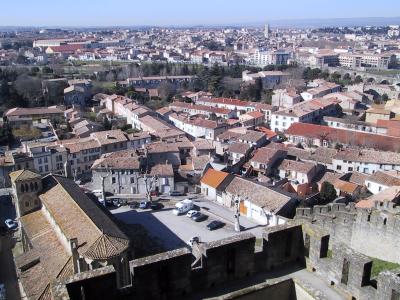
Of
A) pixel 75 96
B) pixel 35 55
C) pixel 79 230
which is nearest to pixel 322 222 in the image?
pixel 79 230

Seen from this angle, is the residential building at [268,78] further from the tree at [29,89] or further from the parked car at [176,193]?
the parked car at [176,193]

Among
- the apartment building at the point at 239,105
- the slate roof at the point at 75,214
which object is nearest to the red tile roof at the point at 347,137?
the apartment building at the point at 239,105

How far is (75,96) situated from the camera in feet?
217

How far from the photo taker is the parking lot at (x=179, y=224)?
87.9 ft

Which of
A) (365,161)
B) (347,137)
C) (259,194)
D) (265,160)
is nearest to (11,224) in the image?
(259,194)

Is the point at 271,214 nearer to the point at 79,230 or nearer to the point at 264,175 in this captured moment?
the point at 264,175

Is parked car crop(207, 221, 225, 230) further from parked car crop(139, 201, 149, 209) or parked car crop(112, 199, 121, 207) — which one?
parked car crop(112, 199, 121, 207)

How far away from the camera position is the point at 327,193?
31.7 m

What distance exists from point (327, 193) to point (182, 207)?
10.9 m

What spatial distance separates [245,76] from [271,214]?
195 feet

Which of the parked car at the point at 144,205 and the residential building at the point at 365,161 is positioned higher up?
the residential building at the point at 365,161

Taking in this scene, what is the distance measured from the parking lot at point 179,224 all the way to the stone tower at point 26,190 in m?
6.94

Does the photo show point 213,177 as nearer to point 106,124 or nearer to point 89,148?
point 89,148

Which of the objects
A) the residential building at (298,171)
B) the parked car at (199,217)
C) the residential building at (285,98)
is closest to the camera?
the parked car at (199,217)
